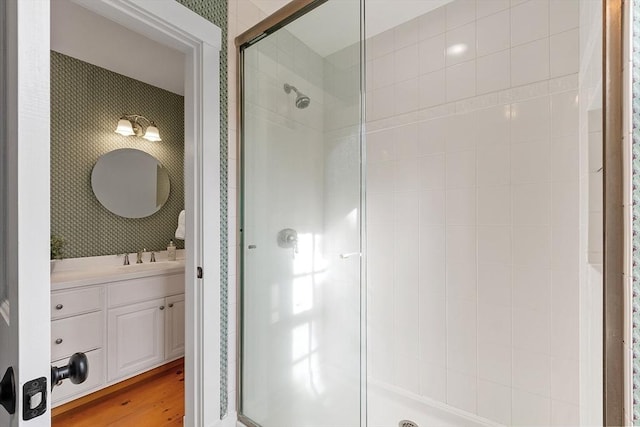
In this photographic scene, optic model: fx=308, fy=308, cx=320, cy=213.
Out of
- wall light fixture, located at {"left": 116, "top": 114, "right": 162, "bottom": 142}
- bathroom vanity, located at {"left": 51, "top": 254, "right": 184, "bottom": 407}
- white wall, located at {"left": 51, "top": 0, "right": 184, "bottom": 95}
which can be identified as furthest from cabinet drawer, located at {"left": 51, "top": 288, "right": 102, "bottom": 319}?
white wall, located at {"left": 51, "top": 0, "right": 184, "bottom": 95}

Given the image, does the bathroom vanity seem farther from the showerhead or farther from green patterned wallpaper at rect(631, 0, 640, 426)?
green patterned wallpaper at rect(631, 0, 640, 426)

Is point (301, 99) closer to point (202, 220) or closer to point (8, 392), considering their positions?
point (202, 220)

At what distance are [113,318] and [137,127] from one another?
1686 millimetres

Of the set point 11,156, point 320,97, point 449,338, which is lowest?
point 449,338

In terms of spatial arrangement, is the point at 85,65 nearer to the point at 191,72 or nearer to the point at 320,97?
the point at 191,72

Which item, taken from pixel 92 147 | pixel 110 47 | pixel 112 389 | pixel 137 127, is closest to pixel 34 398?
pixel 112 389

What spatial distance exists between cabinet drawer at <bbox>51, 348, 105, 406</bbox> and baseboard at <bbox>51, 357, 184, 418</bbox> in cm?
9

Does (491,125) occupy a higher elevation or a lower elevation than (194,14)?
lower

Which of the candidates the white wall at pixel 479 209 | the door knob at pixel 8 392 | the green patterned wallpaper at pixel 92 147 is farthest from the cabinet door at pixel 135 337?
the door knob at pixel 8 392

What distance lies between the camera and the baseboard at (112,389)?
6.45 feet

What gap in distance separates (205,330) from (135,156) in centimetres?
204

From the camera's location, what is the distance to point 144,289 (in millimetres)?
2342

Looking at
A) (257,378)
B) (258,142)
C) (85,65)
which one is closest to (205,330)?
(257,378)

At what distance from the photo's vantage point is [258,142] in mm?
1706
